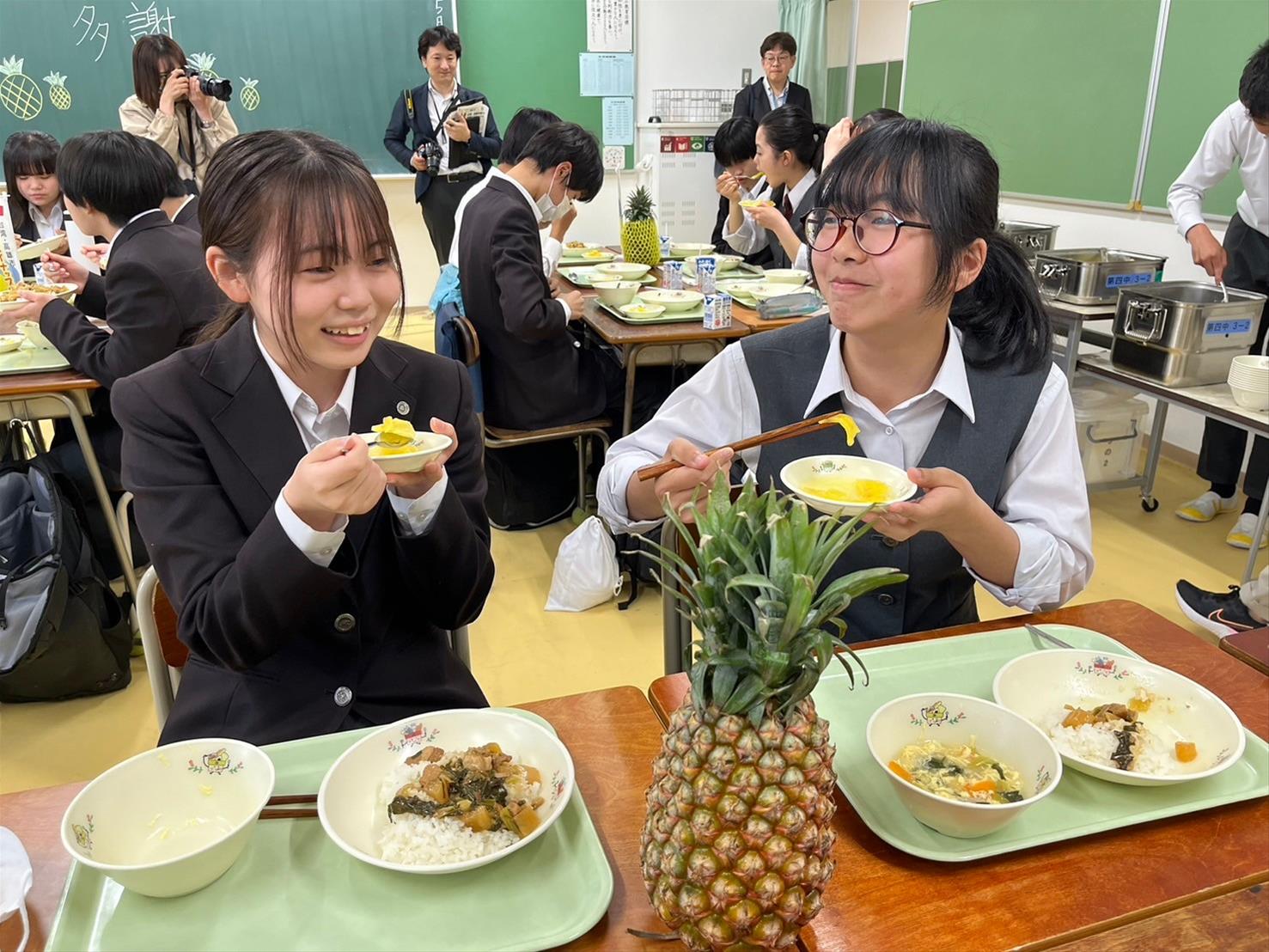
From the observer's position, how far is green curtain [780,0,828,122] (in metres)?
6.77

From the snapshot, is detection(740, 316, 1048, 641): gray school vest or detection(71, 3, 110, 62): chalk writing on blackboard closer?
detection(740, 316, 1048, 641): gray school vest

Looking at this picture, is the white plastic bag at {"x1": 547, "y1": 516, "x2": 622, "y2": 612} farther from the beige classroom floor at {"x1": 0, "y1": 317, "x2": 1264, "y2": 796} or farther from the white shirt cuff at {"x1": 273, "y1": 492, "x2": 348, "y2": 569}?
the white shirt cuff at {"x1": 273, "y1": 492, "x2": 348, "y2": 569}

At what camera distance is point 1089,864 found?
0.88 m

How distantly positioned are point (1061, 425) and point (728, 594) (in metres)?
0.97

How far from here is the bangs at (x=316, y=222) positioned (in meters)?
1.20

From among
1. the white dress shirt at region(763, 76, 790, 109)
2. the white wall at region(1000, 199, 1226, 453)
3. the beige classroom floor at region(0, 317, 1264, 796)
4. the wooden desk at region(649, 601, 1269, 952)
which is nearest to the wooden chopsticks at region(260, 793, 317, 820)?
the wooden desk at region(649, 601, 1269, 952)

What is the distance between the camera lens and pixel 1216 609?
2775 millimetres

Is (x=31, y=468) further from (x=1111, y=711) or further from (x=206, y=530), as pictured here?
(x=1111, y=711)

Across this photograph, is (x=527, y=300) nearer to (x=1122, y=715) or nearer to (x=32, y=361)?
(x=32, y=361)

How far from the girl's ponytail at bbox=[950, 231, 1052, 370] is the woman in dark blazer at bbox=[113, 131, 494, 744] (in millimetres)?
910

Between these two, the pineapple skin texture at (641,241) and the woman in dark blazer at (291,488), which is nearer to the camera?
the woman in dark blazer at (291,488)

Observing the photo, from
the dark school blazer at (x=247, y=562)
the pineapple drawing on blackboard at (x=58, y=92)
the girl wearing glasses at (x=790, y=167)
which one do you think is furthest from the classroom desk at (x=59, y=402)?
the pineapple drawing on blackboard at (x=58, y=92)

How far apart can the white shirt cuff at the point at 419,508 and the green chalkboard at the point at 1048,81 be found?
3.87 m

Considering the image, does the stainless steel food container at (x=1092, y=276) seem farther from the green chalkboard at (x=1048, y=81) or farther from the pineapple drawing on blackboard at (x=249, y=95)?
the pineapple drawing on blackboard at (x=249, y=95)
